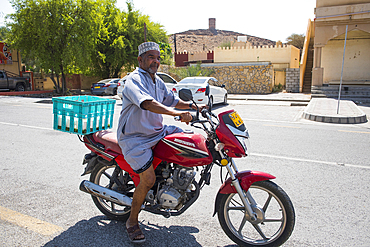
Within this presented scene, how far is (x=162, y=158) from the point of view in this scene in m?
2.91

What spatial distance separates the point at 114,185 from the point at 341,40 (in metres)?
23.5

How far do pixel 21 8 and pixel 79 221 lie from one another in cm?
2467

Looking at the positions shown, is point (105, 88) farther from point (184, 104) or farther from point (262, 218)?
point (262, 218)

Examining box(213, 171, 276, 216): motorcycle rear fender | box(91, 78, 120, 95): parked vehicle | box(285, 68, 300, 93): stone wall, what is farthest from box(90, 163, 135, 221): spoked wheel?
box(285, 68, 300, 93): stone wall

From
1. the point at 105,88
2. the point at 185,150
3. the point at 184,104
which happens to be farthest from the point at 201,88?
the point at 105,88

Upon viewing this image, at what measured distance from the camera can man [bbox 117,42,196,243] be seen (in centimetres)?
279

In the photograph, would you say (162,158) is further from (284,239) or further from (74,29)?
(74,29)

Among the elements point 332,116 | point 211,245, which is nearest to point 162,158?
point 211,245

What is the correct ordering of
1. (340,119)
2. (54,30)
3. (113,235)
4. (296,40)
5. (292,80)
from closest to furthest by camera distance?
(113,235)
(340,119)
(54,30)
(292,80)
(296,40)

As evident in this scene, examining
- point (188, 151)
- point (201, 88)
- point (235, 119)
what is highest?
point (235, 119)

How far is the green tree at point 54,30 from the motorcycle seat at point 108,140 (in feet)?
73.0

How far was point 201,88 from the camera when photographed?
14.0m

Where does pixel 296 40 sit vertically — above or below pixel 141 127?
above

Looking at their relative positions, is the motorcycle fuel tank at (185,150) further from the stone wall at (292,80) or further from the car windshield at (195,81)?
the stone wall at (292,80)
